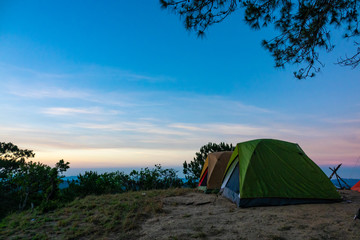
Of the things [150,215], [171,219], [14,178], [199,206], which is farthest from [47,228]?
[14,178]

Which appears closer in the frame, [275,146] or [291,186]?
[291,186]

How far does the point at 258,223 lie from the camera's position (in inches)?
225

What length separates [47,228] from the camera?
21.8 feet

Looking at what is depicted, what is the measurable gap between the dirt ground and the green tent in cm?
34

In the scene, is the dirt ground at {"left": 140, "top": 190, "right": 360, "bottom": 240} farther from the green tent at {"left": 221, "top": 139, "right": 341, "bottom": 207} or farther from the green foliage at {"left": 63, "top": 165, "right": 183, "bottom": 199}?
the green foliage at {"left": 63, "top": 165, "right": 183, "bottom": 199}

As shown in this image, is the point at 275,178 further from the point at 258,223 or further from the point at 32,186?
the point at 32,186

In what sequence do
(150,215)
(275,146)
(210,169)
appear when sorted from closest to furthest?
(150,215)
(275,146)
(210,169)

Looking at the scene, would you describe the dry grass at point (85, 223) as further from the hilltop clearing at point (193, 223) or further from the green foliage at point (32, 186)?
the green foliage at point (32, 186)

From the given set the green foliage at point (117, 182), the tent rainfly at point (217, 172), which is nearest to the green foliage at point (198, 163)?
the green foliage at point (117, 182)

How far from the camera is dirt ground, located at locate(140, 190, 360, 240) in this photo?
5.00m

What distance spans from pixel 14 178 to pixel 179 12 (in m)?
14.1

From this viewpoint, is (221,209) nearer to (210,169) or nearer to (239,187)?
(239,187)

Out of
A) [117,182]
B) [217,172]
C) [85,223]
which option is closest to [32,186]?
[117,182]

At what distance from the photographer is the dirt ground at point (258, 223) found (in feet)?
16.4
